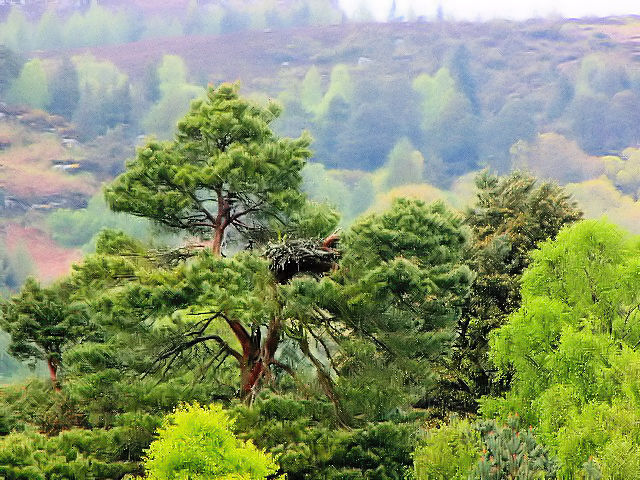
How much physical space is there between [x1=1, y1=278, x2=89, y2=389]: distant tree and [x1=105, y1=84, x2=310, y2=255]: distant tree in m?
4.69

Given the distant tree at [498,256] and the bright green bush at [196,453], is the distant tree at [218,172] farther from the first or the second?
the bright green bush at [196,453]

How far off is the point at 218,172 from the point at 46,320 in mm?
8530

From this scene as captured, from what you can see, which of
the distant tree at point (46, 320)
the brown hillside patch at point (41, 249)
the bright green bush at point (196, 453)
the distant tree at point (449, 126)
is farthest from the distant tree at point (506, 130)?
the bright green bush at point (196, 453)

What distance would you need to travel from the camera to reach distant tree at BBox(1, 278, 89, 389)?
94.5ft

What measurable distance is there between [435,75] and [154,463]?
180m

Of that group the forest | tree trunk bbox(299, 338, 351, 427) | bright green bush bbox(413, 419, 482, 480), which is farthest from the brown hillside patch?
bright green bush bbox(413, 419, 482, 480)

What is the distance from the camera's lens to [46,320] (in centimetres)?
2925

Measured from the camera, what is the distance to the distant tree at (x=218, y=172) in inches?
995

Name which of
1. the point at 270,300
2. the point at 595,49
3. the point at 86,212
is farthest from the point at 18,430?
the point at 595,49

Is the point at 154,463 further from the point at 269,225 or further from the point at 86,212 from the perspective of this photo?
the point at 86,212

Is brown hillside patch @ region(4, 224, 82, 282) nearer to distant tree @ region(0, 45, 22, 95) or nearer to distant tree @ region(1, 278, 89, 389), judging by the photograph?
distant tree @ region(0, 45, 22, 95)

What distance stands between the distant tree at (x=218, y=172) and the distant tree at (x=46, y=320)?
469 centimetres

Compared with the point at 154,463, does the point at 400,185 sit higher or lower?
lower

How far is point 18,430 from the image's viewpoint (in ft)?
75.8
